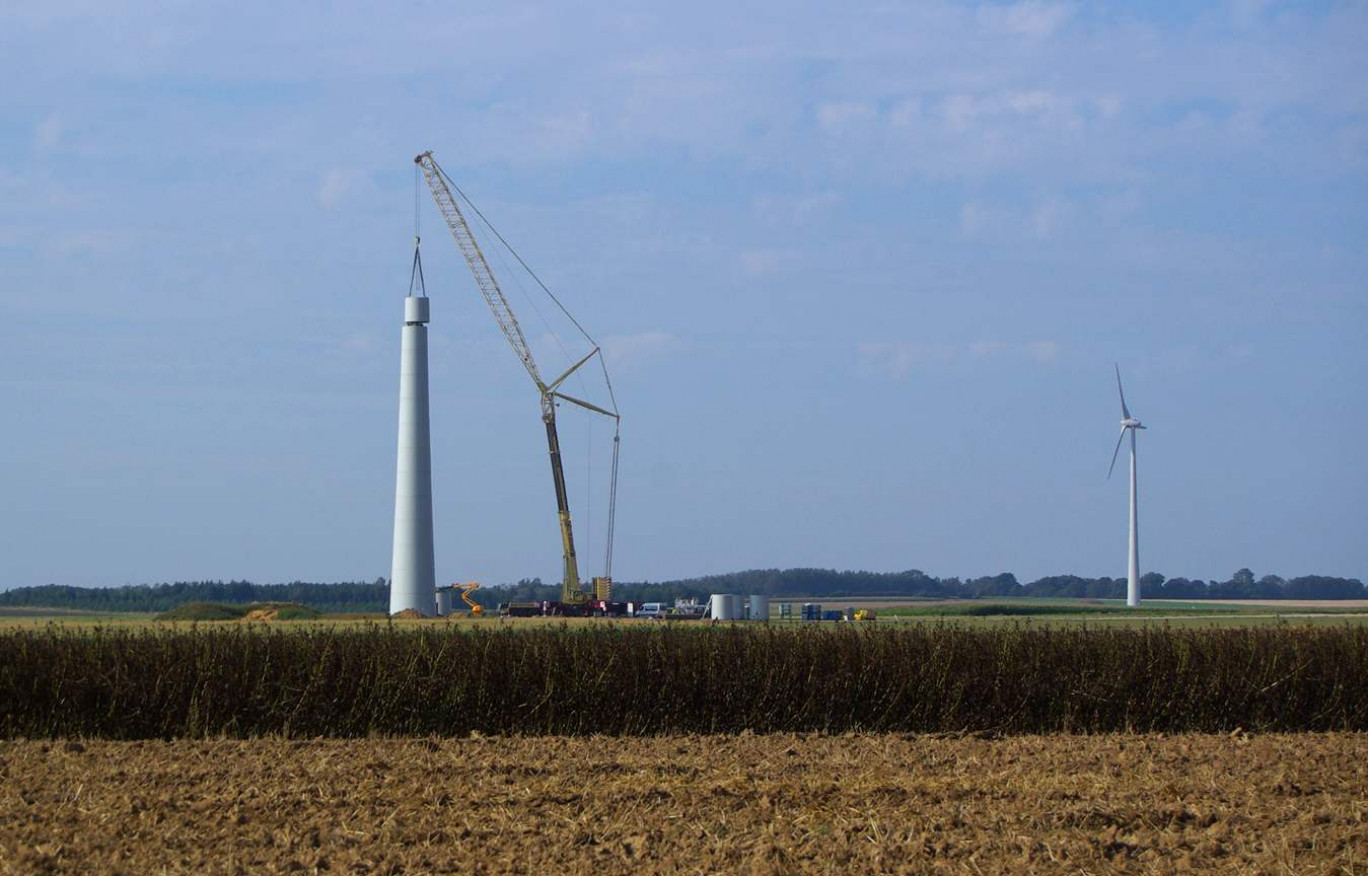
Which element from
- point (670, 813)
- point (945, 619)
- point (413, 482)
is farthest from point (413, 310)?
point (670, 813)

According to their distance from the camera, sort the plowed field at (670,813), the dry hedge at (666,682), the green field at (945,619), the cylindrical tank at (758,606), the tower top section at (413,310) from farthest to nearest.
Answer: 1. the cylindrical tank at (758,606)
2. the tower top section at (413,310)
3. the green field at (945,619)
4. the dry hedge at (666,682)
5. the plowed field at (670,813)

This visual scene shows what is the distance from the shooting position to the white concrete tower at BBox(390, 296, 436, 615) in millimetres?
75750

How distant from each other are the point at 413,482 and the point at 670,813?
5964 centimetres

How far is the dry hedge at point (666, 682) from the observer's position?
104ft

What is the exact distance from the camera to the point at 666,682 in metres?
33.2

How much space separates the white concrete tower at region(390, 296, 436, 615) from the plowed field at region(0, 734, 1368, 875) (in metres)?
50.2

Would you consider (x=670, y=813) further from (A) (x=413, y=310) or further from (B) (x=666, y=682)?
(A) (x=413, y=310)

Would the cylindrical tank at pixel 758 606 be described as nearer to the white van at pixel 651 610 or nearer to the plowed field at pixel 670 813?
the white van at pixel 651 610

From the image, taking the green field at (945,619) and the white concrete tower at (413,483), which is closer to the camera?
the green field at (945,619)

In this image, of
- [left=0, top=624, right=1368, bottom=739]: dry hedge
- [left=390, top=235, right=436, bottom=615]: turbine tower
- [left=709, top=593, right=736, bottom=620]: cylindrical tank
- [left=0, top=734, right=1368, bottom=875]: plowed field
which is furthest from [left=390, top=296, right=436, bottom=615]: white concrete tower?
[left=0, top=734, right=1368, bottom=875]: plowed field

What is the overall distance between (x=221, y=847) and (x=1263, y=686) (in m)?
26.1

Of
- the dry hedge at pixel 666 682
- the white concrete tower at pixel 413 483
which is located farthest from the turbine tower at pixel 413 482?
the dry hedge at pixel 666 682

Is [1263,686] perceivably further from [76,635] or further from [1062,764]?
[76,635]

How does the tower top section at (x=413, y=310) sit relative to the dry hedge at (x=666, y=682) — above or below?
above
